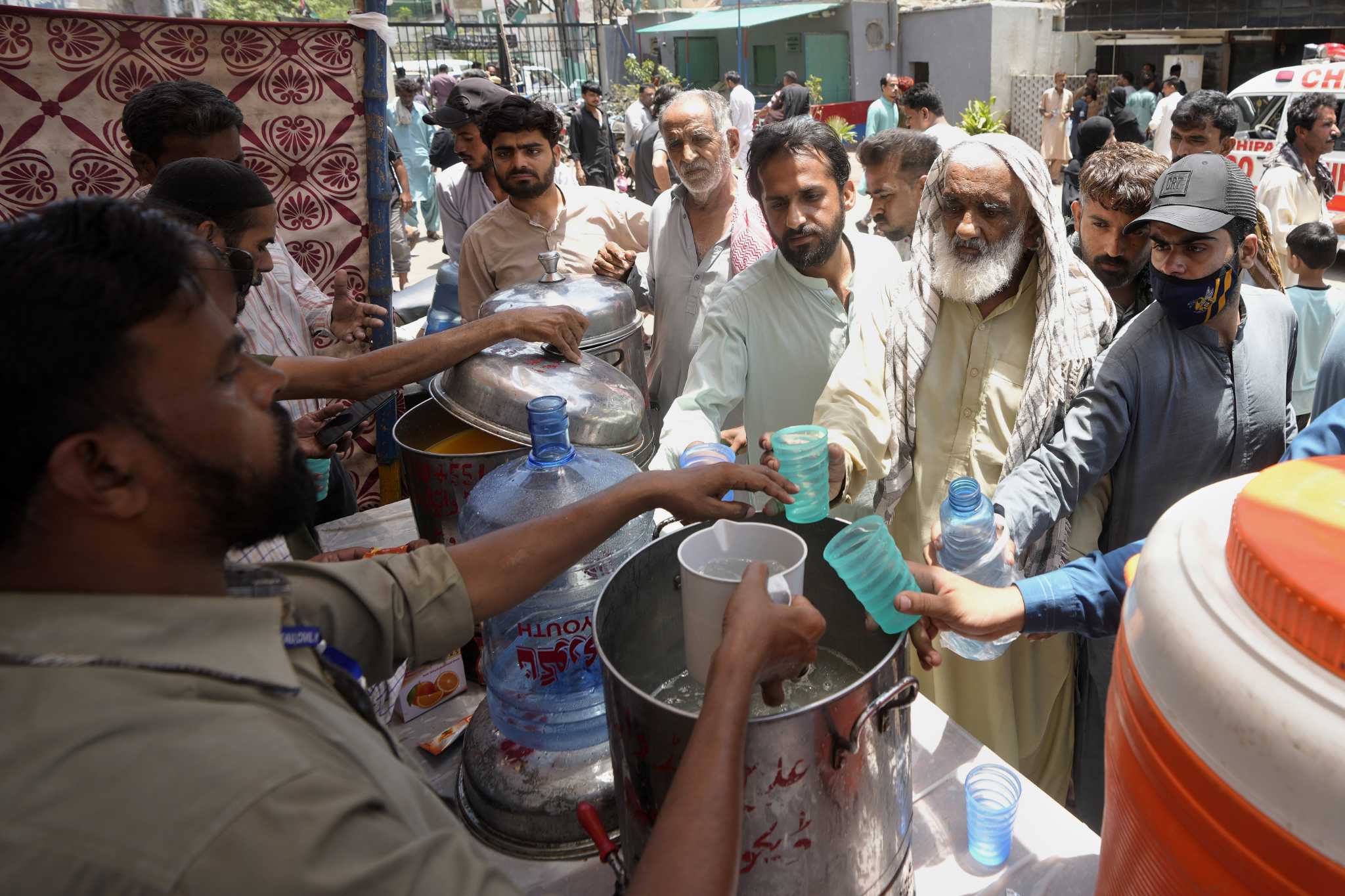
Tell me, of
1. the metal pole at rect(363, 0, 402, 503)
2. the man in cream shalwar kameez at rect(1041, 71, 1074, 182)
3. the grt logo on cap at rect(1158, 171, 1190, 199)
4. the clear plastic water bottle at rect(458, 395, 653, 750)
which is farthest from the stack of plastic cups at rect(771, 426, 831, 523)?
the man in cream shalwar kameez at rect(1041, 71, 1074, 182)

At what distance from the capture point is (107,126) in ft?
11.6

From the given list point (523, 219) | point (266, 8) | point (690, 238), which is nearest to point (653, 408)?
point (690, 238)

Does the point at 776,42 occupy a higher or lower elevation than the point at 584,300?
higher

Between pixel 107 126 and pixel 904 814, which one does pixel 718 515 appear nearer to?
pixel 904 814

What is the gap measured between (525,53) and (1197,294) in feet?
88.5

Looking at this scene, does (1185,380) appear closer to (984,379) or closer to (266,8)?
(984,379)

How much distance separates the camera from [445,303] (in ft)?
17.4

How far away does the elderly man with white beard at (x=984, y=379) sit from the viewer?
223 centimetres

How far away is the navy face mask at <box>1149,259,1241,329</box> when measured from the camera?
208cm

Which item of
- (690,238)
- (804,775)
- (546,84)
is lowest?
(804,775)

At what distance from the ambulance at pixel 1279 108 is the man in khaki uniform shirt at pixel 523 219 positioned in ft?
23.9

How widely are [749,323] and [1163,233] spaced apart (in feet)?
3.71

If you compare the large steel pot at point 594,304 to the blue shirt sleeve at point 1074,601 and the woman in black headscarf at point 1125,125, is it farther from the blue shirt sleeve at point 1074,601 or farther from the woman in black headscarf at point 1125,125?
the woman in black headscarf at point 1125,125

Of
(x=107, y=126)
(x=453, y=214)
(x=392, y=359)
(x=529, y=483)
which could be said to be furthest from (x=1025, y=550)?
(x=453, y=214)
